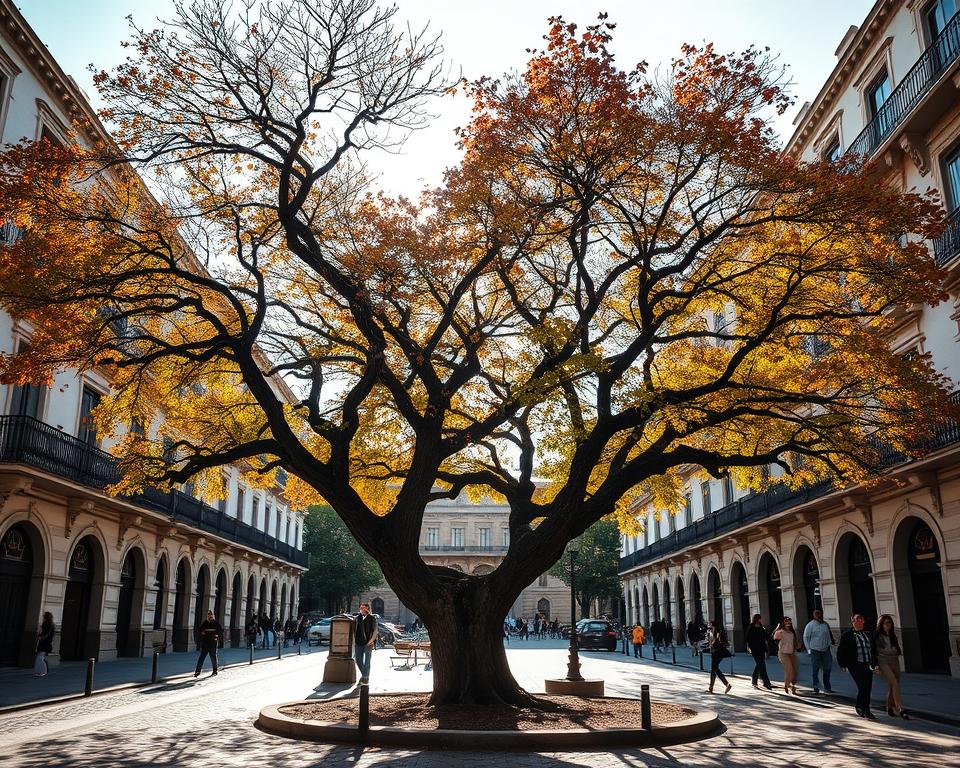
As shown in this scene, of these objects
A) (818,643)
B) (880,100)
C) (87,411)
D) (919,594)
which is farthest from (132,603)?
(880,100)

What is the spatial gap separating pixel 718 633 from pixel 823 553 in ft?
27.5

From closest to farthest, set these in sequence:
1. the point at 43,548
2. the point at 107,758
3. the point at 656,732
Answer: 1. the point at 107,758
2. the point at 656,732
3. the point at 43,548

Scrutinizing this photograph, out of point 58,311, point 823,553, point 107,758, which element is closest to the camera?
point 107,758

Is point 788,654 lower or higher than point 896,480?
lower

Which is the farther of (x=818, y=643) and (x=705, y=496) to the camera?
(x=705, y=496)

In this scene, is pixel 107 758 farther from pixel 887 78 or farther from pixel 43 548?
pixel 887 78

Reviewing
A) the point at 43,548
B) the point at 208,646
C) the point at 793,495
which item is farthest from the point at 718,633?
the point at 43,548

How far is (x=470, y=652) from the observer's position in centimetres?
1352

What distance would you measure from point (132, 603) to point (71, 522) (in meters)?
7.01

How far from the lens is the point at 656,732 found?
1119 cm

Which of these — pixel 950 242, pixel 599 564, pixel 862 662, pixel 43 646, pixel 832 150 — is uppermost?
pixel 832 150

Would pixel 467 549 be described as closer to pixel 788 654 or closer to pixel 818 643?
pixel 788 654

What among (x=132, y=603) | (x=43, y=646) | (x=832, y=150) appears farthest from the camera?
(x=132, y=603)

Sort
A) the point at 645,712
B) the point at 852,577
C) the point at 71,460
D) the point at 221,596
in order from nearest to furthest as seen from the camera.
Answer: the point at 645,712
the point at 71,460
the point at 852,577
the point at 221,596
